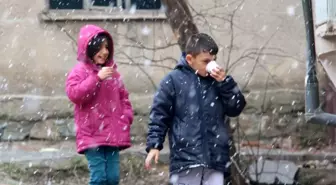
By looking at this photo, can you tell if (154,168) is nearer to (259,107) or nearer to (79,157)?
(79,157)

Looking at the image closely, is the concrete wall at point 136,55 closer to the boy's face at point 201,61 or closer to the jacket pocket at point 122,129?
the jacket pocket at point 122,129

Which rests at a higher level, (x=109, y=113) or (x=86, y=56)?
(x=86, y=56)

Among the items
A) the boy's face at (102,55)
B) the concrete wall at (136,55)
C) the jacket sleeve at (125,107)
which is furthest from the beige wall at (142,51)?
the boy's face at (102,55)

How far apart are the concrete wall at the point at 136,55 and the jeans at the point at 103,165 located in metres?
3.96

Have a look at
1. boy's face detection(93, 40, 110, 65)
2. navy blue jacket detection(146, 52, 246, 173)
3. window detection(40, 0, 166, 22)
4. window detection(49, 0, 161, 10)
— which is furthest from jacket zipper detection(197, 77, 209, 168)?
window detection(49, 0, 161, 10)

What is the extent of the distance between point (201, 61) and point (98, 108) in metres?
1.06

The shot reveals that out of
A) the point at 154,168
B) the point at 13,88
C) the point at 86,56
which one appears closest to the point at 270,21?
the point at 154,168

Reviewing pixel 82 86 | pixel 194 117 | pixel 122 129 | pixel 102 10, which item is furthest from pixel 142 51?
pixel 194 117

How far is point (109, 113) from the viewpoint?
6.01 m

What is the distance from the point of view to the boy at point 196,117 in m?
5.29

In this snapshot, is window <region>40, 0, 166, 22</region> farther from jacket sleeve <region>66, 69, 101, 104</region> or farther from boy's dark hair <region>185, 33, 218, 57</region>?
boy's dark hair <region>185, 33, 218, 57</region>

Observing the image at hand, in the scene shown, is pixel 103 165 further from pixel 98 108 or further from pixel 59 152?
pixel 59 152

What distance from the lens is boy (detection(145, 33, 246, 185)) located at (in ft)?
17.4

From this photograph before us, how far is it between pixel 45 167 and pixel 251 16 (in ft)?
11.7
